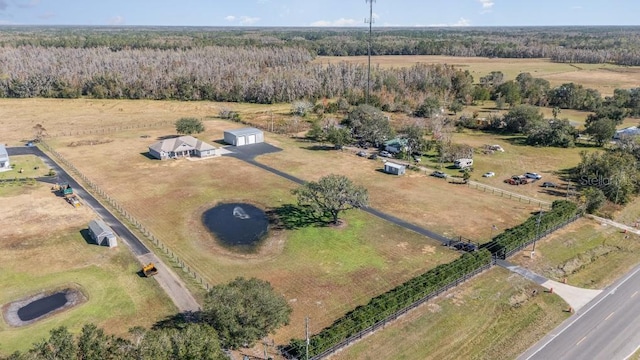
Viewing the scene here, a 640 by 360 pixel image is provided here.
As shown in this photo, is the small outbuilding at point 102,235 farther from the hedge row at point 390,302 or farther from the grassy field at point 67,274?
the hedge row at point 390,302

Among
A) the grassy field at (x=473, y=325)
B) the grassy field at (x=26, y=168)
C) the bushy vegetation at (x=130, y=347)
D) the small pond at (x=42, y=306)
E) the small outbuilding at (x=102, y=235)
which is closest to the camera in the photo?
the bushy vegetation at (x=130, y=347)

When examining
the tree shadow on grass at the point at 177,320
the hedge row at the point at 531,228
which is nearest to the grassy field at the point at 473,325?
the hedge row at the point at 531,228

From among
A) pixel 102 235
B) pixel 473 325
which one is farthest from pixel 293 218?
pixel 473 325

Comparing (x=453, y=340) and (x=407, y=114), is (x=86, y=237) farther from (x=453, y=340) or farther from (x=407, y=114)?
(x=407, y=114)

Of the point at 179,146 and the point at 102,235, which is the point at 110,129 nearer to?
the point at 179,146

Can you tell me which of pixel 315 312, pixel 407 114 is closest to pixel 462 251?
pixel 315 312

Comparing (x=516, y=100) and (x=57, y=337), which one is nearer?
(x=57, y=337)

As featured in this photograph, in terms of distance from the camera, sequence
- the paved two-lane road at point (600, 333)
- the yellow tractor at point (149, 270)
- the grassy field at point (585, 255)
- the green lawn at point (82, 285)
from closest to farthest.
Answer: the paved two-lane road at point (600, 333)
the green lawn at point (82, 285)
the yellow tractor at point (149, 270)
the grassy field at point (585, 255)
